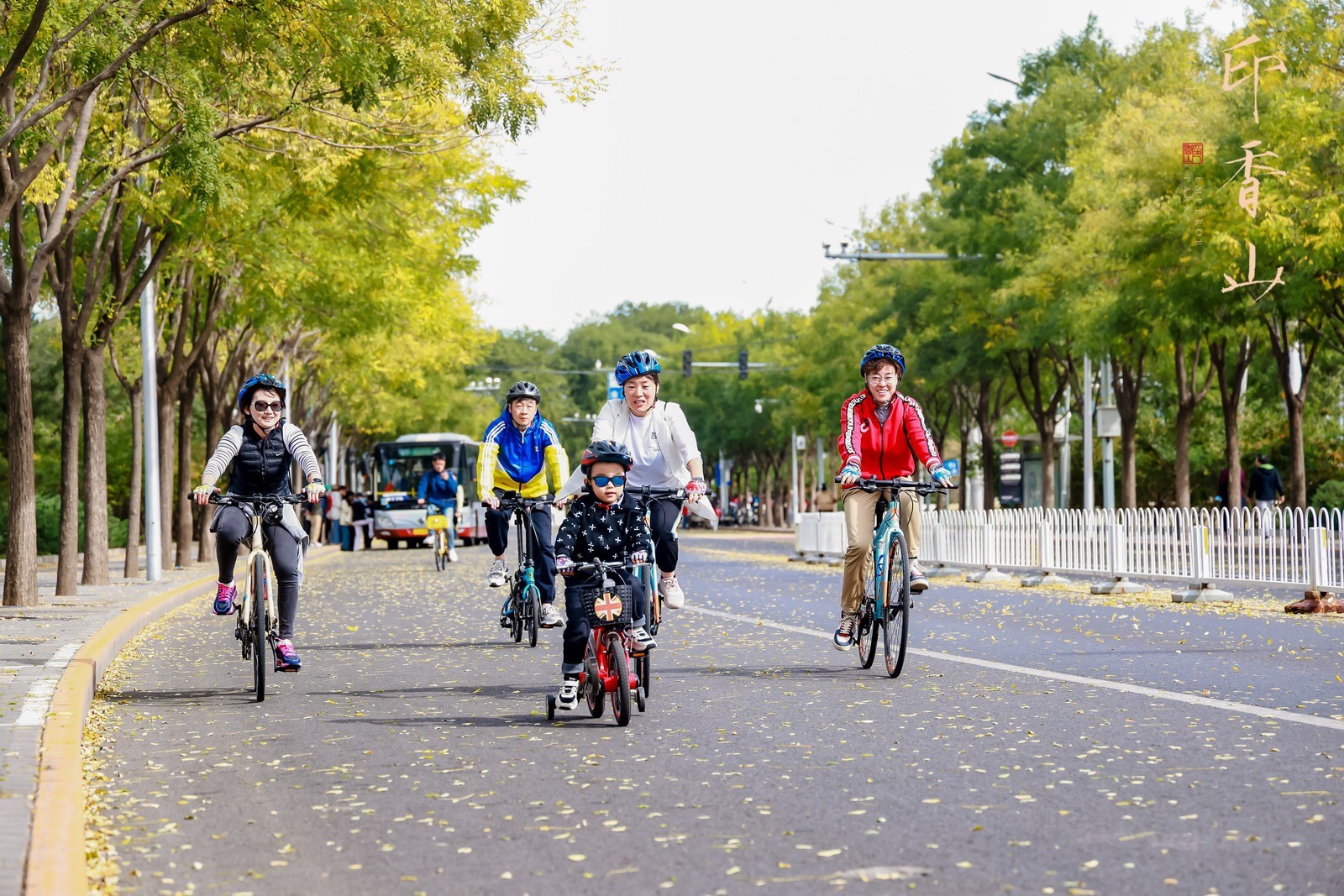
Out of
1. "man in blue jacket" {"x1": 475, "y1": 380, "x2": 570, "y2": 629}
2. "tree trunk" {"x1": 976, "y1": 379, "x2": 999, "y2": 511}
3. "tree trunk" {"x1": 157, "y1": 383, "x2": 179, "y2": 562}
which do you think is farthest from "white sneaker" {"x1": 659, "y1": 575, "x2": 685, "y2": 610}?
"tree trunk" {"x1": 976, "y1": 379, "x2": 999, "y2": 511}

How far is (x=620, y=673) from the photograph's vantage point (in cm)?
872

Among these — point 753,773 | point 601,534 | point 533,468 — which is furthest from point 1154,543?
point 753,773

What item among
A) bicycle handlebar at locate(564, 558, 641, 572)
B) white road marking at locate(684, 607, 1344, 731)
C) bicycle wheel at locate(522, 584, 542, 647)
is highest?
bicycle handlebar at locate(564, 558, 641, 572)

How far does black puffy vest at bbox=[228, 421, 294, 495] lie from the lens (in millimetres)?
10812

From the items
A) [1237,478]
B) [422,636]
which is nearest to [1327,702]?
[422,636]

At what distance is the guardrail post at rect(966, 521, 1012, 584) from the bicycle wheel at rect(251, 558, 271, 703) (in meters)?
16.0

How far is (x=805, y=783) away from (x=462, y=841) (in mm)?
1531

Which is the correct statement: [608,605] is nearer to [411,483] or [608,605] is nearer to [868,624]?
[868,624]

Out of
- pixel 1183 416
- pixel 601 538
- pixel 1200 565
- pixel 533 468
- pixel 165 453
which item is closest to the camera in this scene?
pixel 601 538

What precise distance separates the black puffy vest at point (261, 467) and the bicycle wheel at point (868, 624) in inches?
134

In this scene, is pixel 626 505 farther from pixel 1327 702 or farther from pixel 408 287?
pixel 408 287

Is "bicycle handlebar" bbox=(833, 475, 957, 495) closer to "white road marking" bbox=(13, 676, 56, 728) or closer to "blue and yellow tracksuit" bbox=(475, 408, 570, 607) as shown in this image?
"blue and yellow tracksuit" bbox=(475, 408, 570, 607)

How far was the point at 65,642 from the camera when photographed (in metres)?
13.7

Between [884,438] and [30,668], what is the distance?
5.36m
